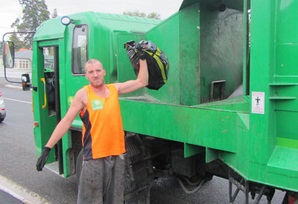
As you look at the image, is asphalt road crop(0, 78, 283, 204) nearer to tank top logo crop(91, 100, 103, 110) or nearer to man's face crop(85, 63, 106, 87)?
tank top logo crop(91, 100, 103, 110)

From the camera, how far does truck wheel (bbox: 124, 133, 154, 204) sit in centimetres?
351

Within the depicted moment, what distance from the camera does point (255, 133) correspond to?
7.33ft

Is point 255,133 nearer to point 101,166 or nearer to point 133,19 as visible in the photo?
point 101,166

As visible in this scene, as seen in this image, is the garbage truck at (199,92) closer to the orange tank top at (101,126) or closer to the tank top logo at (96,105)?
the orange tank top at (101,126)

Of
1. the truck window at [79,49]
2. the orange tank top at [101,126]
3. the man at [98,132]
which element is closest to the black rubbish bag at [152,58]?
the man at [98,132]

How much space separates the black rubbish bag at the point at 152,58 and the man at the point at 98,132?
6cm

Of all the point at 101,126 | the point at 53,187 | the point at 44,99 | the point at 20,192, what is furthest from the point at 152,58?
the point at 20,192

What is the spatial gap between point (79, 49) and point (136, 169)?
151 centimetres

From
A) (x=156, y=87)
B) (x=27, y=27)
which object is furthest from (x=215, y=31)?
(x=27, y=27)

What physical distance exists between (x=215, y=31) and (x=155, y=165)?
5.79 ft

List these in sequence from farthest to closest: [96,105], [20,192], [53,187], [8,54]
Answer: [53,187] < [20,192] < [8,54] < [96,105]

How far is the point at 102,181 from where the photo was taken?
9.86 ft

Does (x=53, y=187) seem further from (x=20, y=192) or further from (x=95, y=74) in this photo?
(x=95, y=74)

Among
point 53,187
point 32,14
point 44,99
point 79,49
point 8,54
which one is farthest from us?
point 32,14
